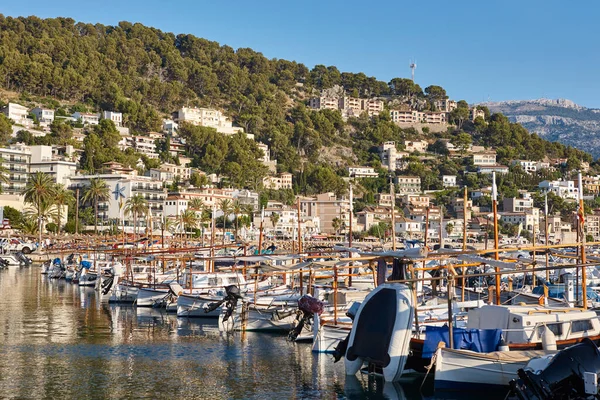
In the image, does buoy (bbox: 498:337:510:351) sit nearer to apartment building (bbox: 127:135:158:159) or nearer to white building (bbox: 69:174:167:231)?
white building (bbox: 69:174:167:231)

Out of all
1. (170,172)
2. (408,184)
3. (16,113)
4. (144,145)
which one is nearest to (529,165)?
(408,184)

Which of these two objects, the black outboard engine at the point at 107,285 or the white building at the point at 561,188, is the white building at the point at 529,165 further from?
the black outboard engine at the point at 107,285

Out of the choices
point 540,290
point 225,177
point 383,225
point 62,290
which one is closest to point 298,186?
point 225,177

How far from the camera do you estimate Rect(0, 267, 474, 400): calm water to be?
71.4ft

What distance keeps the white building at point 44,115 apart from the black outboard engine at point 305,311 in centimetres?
12502

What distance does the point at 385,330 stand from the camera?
70.7ft

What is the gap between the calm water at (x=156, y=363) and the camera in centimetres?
2177

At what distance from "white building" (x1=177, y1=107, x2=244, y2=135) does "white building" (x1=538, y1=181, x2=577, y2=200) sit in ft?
221

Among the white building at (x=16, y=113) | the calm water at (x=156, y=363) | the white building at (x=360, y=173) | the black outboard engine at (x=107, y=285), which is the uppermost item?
the white building at (x=16, y=113)

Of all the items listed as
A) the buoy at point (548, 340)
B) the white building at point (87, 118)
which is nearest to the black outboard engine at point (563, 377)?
the buoy at point (548, 340)

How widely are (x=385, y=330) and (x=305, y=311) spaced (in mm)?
7327

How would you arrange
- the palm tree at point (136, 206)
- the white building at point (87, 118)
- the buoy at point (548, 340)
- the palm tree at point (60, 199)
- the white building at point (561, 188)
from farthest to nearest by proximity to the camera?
1. the white building at point (561, 188)
2. the white building at point (87, 118)
3. the palm tree at point (136, 206)
4. the palm tree at point (60, 199)
5. the buoy at point (548, 340)

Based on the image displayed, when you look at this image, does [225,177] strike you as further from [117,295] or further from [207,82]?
[117,295]

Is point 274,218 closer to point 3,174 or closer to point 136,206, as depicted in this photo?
point 136,206
